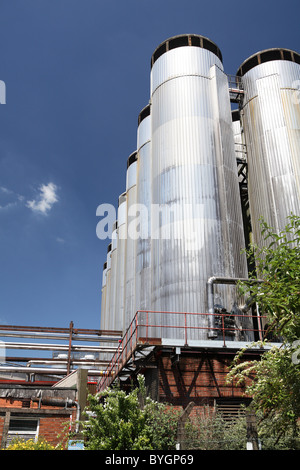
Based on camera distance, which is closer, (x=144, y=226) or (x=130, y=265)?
(x=144, y=226)

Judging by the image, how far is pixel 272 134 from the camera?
2805 cm

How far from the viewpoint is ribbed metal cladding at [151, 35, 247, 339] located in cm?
2183

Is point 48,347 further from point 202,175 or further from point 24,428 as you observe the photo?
point 202,175

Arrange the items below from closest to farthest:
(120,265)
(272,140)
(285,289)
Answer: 1. (285,289)
2. (272,140)
3. (120,265)

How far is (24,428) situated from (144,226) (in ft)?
57.3

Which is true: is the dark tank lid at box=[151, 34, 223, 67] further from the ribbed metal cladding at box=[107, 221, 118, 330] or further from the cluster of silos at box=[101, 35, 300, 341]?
the ribbed metal cladding at box=[107, 221, 118, 330]

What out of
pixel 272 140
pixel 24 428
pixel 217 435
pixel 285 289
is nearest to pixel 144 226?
pixel 272 140

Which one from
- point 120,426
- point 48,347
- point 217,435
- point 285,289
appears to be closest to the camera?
point 285,289

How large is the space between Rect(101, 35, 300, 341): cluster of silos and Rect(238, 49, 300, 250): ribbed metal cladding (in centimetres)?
6

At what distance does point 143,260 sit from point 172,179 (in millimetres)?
8046

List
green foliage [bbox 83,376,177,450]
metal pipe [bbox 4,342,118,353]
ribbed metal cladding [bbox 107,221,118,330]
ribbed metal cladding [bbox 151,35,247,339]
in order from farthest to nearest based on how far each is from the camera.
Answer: ribbed metal cladding [bbox 107,221,118,330] < metal pipe [bbox 4,342,118,353] < ribbed metal cladding [bbox 151,35,247,339] < green foliage [bbox 83,376,177,450]

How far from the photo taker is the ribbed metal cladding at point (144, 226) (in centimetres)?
3002

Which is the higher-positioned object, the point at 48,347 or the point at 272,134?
the point at 272,134

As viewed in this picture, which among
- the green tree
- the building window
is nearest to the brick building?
the building window
